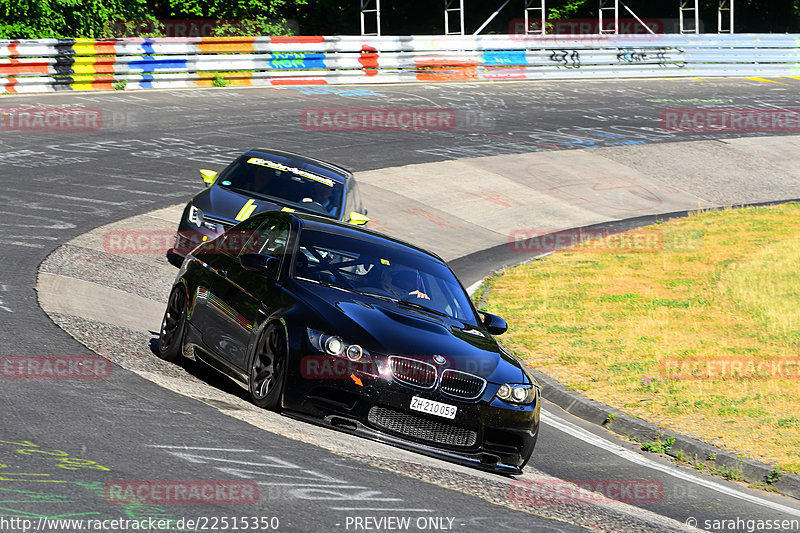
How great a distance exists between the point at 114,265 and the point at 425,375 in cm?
731

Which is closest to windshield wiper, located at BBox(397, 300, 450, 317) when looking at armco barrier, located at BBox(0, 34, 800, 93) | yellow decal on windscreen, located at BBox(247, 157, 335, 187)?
yellow decal on windscreen, located at BBox(247, 157, 335, 187)

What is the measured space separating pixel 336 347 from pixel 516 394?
1.42 m

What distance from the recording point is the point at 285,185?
47.4 ft

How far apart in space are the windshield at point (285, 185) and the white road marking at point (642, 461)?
5060mm

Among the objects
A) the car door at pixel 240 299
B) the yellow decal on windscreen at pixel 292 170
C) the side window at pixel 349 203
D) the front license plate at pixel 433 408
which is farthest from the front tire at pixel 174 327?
the yellow decal on windscreen at pixel 292 170

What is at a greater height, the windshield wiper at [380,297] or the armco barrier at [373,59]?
the armco barrier at [373,59]

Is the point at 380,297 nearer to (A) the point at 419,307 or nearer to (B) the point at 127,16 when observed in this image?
(A) the point at 419,307

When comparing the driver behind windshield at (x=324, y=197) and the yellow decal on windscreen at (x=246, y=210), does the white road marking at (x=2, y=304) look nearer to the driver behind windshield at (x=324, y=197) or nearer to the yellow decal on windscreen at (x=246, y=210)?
the yellow decal on windscreen at (x=246, y=210)

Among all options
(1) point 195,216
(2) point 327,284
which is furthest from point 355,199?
(2) point 327,284

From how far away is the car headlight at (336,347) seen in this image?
757cm

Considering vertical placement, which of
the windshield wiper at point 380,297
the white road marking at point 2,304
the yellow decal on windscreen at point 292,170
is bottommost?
the white road marking at point 2,304

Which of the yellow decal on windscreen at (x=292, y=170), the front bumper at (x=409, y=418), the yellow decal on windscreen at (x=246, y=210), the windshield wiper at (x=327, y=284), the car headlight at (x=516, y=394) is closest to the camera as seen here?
the front bumper at (x=409, y=418)

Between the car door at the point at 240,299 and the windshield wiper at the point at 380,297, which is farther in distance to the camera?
the windshield wiper at the point at 380,297

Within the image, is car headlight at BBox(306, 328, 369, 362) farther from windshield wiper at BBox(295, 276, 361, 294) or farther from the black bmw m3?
windshield wiper at BBox(295, 276, 361, 294)
